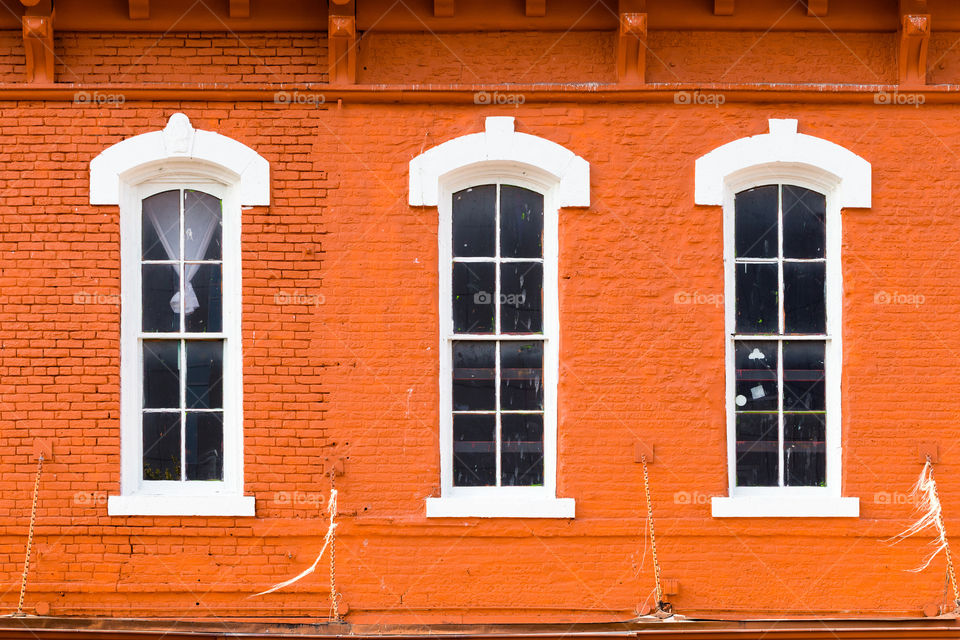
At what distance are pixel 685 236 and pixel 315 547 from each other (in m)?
3.75

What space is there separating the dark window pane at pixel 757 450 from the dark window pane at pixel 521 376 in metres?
1.62

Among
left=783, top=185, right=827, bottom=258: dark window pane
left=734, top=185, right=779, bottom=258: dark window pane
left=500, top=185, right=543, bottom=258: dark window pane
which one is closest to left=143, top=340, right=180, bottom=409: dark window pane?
left=500, top=185, right=543, bottom=258: dark window pane

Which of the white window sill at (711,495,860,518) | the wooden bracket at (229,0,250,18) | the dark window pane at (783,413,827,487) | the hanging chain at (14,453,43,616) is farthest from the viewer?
the dark window pane at (783,413,827,487)

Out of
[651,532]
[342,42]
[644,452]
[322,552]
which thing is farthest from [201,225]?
[651,532]

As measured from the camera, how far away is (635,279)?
769cm

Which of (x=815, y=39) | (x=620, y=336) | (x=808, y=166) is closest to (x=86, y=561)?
(x=620, y=336)

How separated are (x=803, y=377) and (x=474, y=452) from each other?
8.78 ft

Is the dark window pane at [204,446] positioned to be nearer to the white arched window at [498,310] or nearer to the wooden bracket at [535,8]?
the white arched window at [498,310]

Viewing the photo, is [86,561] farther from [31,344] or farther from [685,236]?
[685,236]

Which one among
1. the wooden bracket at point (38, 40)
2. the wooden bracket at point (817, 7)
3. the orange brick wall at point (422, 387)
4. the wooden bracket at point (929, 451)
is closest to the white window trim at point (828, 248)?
the orange brick wall at point (422, 387)

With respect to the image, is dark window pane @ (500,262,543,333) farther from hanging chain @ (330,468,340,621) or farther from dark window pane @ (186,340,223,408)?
dark window pane @ (186,340,223,408)

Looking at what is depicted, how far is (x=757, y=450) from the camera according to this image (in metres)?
7.83

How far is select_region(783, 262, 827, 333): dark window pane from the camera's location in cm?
785

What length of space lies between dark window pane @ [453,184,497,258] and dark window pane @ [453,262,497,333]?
21 centimetres
